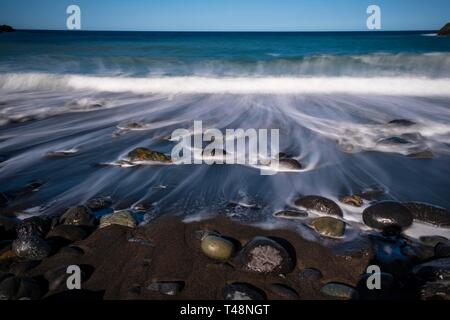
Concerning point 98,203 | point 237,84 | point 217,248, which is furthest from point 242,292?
point 237,84

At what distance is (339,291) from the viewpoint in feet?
8.80

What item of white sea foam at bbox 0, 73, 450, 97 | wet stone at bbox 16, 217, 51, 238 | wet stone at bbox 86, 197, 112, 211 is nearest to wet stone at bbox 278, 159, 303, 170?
wet stone at bbox 86, 197, 112, 211

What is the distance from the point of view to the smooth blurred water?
444 centimetres

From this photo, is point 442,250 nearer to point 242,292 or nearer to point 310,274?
point 310,274

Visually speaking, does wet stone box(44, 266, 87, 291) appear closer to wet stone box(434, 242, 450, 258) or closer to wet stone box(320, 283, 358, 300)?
wet stone box(320, 283, 358, 300)

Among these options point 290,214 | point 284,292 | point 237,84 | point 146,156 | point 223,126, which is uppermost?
point 237,84

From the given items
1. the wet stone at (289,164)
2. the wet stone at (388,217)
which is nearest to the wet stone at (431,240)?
the wet stone at (388,217)

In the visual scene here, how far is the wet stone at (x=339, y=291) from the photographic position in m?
2.65

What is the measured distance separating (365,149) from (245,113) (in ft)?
10.5

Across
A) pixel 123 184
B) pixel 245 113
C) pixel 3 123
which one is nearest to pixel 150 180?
pixel 123 184

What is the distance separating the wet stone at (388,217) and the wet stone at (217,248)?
1502 millimetres

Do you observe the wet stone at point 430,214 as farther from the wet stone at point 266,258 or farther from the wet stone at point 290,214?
the wet stone at point 266,258

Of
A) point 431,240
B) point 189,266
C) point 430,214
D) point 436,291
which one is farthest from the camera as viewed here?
point 430,214

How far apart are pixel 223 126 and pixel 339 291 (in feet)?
16.2
